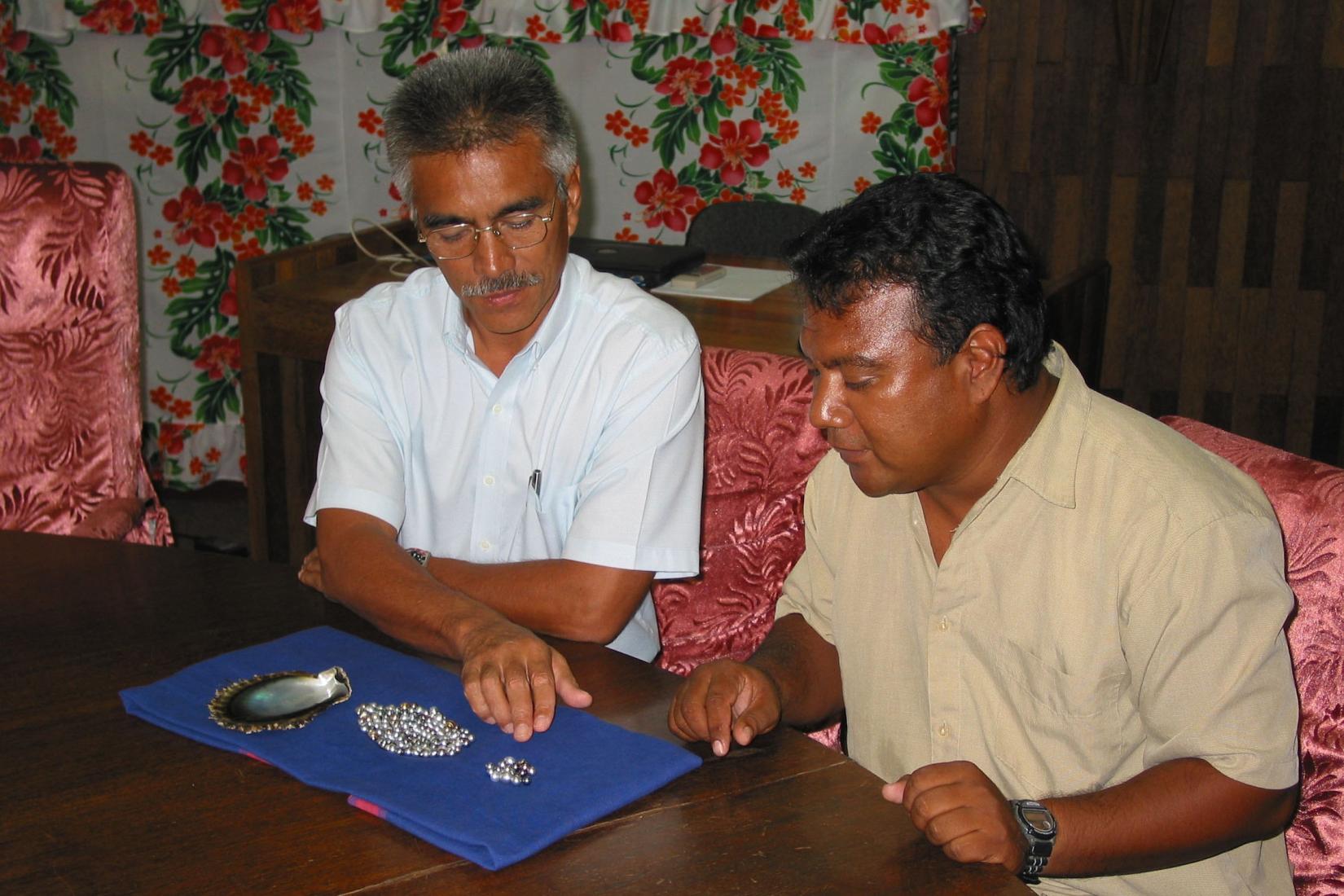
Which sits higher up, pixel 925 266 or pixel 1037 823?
pixel 925 266

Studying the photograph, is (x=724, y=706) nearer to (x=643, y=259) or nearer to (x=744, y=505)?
(x=744, y=505)

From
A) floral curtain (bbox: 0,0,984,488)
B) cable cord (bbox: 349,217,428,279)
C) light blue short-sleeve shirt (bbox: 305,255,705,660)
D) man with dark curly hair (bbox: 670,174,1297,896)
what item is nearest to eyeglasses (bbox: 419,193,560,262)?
light blue short-sleeve shirt (bbox: 305,255,705,660)

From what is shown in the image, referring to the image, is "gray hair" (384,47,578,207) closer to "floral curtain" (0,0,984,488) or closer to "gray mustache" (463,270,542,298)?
"gray mustache" (463,270,542,298)

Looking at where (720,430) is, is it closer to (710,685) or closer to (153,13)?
(710,685)

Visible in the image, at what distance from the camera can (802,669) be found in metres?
1.41

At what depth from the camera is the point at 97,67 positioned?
4.16 m

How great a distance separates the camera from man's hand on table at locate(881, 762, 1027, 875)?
3.34 ft

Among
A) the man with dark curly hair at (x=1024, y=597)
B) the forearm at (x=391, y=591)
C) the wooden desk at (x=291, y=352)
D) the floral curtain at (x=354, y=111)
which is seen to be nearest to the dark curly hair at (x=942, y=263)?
the man with dark curly hair at (x=1024, y=597)

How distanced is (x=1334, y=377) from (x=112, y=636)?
3192 mm

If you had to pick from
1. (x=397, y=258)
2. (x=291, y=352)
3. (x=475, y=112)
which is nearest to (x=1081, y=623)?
(x=475, y=112)

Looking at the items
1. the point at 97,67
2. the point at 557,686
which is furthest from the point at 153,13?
the point at 557,686

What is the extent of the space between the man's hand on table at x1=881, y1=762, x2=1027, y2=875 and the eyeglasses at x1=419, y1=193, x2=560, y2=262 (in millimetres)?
872

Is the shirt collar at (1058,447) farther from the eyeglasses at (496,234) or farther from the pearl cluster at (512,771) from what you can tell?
the eyeglasses at (496,234)

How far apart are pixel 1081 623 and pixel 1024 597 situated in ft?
0.20
